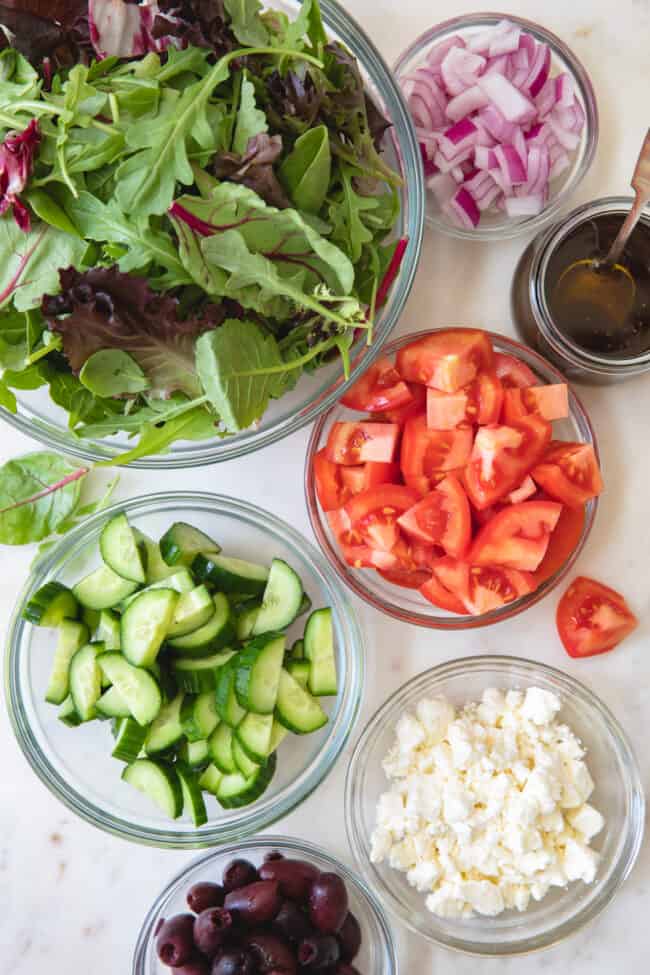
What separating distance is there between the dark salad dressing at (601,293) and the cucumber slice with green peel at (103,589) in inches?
32.4

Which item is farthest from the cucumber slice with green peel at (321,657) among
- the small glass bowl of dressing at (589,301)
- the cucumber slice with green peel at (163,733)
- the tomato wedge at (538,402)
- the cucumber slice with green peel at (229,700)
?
the small glass bowl of dressing at (589,301)

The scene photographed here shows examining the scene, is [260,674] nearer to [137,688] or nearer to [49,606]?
[137,688]

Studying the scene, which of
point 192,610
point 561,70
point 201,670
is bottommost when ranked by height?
point 201,670

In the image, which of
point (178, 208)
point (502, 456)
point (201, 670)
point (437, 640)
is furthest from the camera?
point (437, 640)

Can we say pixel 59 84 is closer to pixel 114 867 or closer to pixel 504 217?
pixel 504 217

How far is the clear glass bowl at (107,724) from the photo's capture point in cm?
151

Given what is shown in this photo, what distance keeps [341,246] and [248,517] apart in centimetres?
56

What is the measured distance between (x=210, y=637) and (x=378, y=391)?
18.8 inches

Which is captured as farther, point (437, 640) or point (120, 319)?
point (437, 640)

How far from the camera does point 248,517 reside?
1.54m

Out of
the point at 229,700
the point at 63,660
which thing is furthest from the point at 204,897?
the point at 63,660

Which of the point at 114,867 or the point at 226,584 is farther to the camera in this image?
the point at 114,867

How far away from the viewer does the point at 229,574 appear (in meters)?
1.45

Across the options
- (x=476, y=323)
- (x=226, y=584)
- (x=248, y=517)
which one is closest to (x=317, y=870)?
(x=226, y=584)
